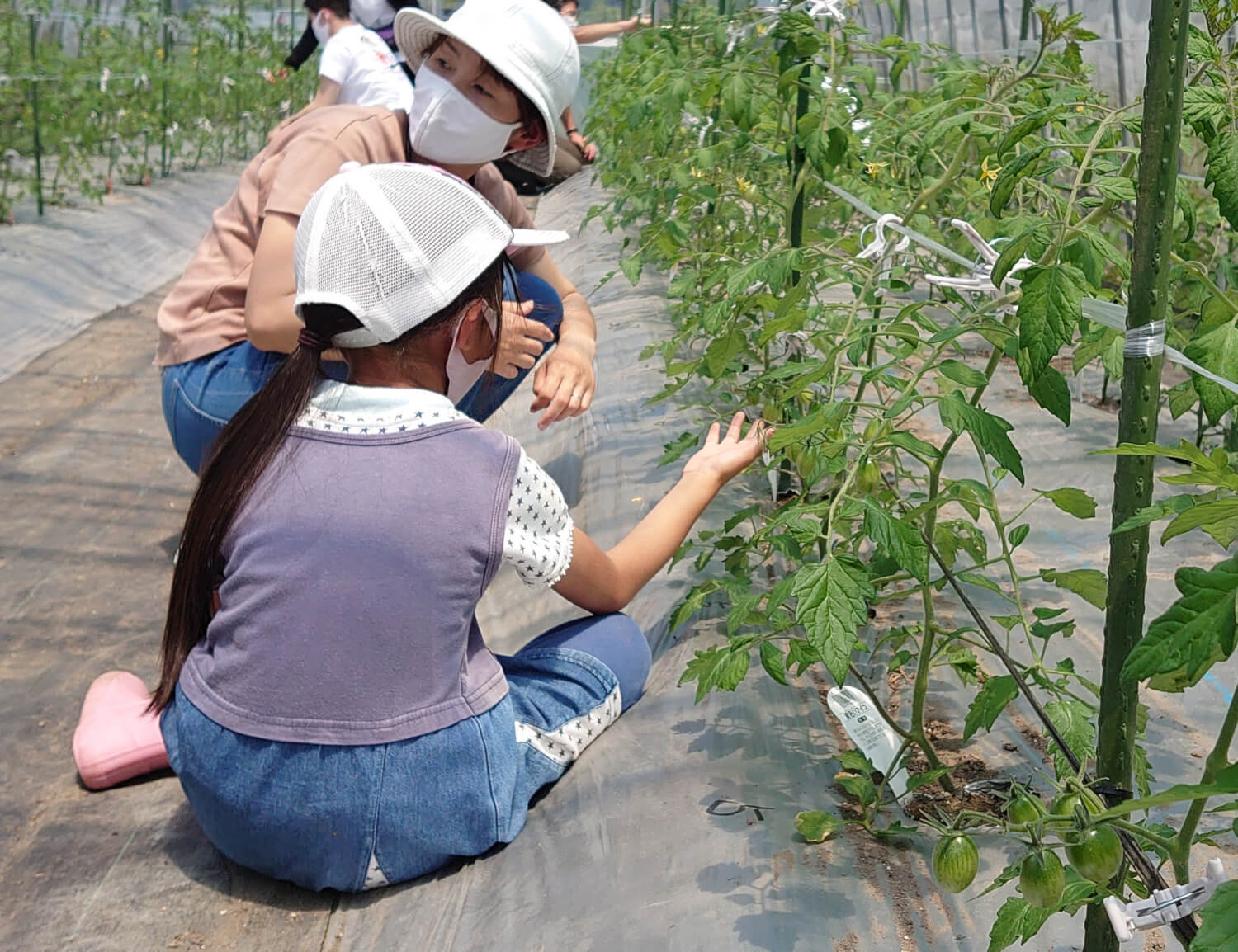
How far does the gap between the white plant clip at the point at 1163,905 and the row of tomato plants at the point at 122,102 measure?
17.4 feet

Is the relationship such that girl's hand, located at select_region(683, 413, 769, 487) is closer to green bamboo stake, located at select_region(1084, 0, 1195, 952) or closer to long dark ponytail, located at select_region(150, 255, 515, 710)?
long dark ponytail, located at select_region(150, 255, 515, 710)

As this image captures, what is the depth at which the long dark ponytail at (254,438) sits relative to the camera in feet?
4.83

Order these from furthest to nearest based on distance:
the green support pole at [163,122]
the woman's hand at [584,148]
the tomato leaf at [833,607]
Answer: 1. the green support pole at [163,122]
2. the woman's hand at [584,148]
3. the tomato leaf at [833,607]

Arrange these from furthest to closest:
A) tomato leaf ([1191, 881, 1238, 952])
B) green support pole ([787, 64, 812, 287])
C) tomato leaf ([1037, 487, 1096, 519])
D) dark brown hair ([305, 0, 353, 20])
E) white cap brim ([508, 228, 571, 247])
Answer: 1. dark brown hair ([305, 0, 353, 20])
2. green support pole ([787, 64, 812, 287])
3. white cap brim ([508, 228, 571, 247])
4. tomato leaf ([1037, 487, 1096, 519])
5. tomato leaf ([1191, 881, 1238, 952])

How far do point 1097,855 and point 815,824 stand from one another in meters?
0.51

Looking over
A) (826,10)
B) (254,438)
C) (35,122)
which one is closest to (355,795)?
(254,438)

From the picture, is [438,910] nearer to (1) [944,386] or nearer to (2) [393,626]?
(2) [393,626]

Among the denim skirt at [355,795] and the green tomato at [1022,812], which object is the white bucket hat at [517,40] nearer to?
the denim skirt at [355,795]

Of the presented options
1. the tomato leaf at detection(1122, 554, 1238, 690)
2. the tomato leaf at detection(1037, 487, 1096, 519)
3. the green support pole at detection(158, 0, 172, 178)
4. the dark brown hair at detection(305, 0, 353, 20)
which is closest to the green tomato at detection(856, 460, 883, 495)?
the tomato leaf at detection(1037, 487, 1096, 519)

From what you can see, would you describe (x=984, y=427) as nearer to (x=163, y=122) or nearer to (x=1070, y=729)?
(x=1070, y=729)

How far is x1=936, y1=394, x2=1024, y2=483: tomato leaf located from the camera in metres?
1.09

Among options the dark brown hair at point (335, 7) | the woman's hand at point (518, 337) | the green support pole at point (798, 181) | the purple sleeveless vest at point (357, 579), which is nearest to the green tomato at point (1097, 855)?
the purple sleeveless vest at point (357, 579)

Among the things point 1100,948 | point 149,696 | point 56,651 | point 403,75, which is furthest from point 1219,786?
point 403,75

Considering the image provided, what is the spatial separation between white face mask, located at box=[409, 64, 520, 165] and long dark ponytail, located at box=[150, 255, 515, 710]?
567 mm
